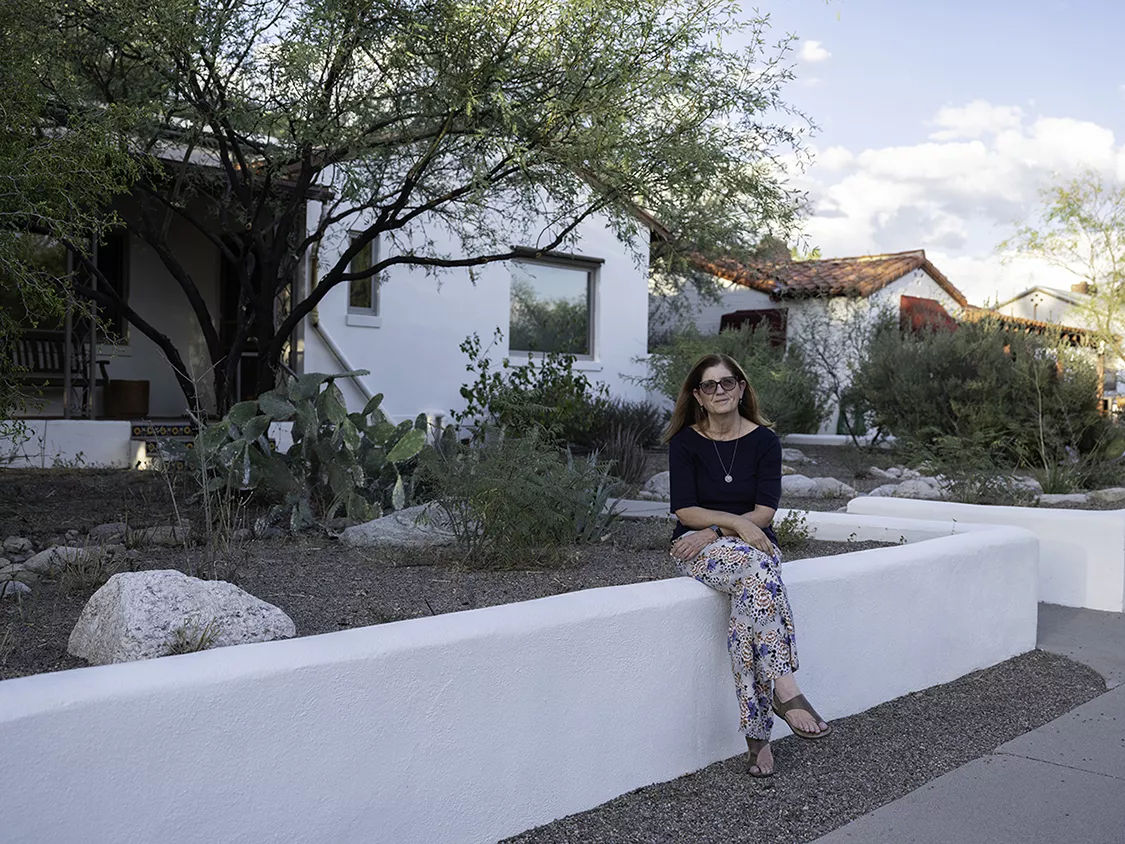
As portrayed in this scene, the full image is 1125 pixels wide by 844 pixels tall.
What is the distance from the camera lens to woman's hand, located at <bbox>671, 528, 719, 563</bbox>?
4371mm

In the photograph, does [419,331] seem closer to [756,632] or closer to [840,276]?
[756,632]

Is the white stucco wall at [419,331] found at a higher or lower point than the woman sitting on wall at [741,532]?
higher

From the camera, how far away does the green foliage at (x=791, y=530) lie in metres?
6.93

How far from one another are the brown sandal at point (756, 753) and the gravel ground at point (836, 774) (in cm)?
3

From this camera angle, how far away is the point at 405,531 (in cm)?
631

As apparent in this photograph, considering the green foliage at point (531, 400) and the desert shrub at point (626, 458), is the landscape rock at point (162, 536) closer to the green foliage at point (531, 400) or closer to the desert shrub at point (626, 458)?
the green foliage at point (531, 400)

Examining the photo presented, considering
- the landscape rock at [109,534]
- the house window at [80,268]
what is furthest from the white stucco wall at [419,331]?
the landscape rock at [109,534]

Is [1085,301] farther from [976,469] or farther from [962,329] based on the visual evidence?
[976,469]

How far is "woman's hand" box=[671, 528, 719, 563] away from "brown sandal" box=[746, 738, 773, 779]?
0.71 metres

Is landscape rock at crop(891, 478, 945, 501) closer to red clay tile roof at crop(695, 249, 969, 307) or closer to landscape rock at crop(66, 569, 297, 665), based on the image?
landscape rock at crop(66, 569, 297, 665)

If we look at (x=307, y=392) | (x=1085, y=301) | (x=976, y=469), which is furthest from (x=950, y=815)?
(x=1085, y=301)

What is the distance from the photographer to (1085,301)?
2611cm

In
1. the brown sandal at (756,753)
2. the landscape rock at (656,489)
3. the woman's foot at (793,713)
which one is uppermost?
the landscape rock at (656,489)

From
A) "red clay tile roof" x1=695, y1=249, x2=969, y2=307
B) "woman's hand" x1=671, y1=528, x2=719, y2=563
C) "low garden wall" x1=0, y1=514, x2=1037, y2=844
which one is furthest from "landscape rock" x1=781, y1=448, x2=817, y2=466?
"woman's hand" x1=671, y1=528, x2=719, y2=563
